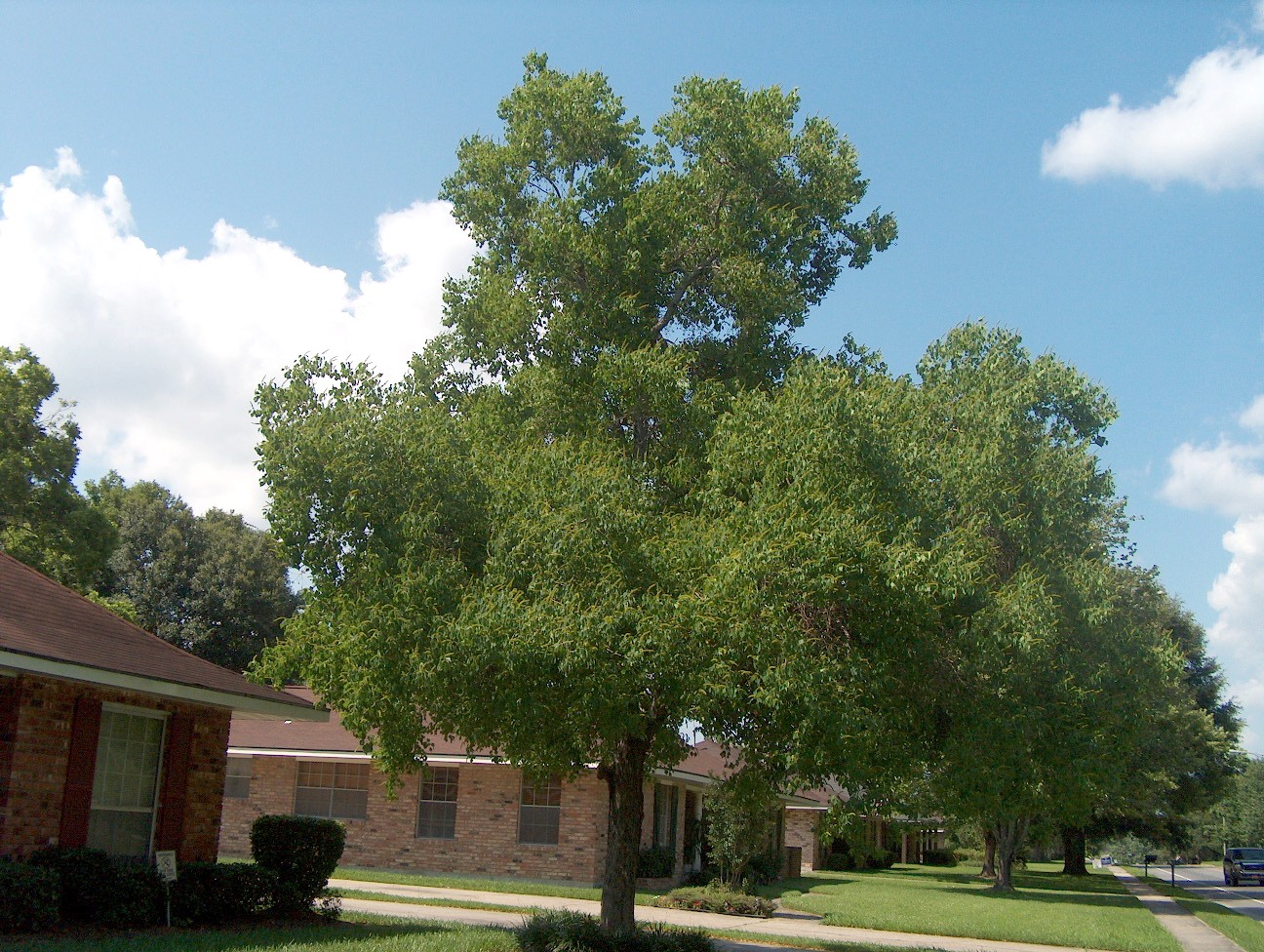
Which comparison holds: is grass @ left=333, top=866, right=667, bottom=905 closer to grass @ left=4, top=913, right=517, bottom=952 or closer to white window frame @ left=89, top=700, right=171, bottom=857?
grass @ left=4, top=913, right=517, bottom=952

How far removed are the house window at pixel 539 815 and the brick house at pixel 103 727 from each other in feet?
40.2

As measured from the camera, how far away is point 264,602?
168 feet

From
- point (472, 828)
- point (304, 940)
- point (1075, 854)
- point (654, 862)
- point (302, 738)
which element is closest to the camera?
point (304, 940)

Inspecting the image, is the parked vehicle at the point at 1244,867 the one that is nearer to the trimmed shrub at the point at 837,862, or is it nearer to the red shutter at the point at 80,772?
the trimmed shrub at the point at 837,862

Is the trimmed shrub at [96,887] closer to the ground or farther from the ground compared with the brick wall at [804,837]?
farther from the ground

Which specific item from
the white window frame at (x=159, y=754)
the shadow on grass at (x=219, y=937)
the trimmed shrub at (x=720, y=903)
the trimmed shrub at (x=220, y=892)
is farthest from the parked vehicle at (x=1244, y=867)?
the white window frame at (x=159, y=754)

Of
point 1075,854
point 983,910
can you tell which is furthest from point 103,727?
point 1075,854

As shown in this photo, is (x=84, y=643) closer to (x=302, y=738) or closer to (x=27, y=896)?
(x=27, y=896)

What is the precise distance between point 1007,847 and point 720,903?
19.6 meters

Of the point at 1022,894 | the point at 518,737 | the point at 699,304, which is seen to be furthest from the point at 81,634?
the point at 1022,894

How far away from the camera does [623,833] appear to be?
584 inches

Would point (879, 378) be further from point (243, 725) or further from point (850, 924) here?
point (243, 725)

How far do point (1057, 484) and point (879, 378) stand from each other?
2500mm

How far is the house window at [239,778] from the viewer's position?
98.8ft
